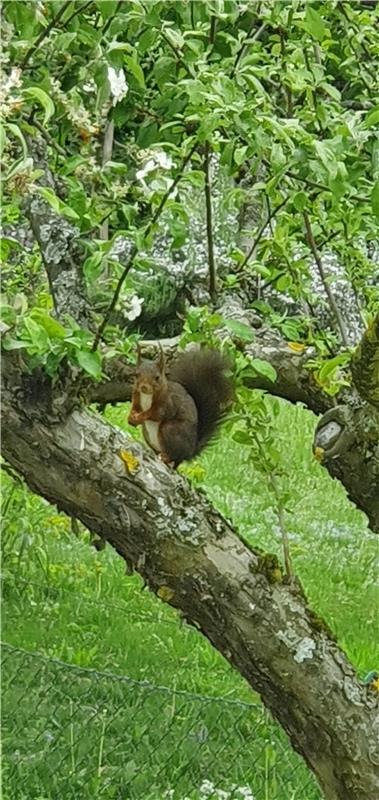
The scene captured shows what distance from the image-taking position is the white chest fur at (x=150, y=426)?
2557 millimetres

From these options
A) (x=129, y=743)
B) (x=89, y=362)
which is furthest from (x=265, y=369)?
(x=129, y=743)

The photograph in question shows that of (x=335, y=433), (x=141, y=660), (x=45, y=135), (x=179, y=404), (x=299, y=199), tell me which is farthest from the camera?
(x=141, y=660)

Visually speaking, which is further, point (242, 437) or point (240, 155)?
point (242, 437)

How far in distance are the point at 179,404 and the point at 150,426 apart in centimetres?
11

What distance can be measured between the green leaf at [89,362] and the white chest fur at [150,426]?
78 centimetres

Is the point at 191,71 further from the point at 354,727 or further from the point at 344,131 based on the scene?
the point at 354,727

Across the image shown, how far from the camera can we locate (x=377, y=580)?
505cm

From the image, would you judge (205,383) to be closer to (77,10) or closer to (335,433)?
(335,433)

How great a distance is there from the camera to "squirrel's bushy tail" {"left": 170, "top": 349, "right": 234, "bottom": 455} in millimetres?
2352

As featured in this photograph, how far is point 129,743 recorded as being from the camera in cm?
353

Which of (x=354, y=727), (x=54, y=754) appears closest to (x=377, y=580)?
(x=54, y=754)

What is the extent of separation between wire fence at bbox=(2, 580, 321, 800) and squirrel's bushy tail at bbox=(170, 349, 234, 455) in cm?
106

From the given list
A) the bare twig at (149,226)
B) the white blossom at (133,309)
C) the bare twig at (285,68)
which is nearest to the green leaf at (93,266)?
the bare twig at (149,226)

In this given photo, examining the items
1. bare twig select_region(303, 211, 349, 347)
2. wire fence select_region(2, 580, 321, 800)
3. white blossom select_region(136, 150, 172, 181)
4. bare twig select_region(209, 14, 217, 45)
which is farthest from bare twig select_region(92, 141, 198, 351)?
wire fence select_region(2, 580, 321, 800)
